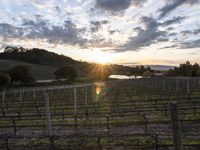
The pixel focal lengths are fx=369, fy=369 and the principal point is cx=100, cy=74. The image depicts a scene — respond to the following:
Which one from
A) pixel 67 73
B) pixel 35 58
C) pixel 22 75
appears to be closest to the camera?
pixel 22 75

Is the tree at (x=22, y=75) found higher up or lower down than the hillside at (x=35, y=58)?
lower down

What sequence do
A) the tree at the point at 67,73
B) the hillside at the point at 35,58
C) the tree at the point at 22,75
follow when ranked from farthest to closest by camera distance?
the hillside at the point at 35,58 < the tree at the point at 67,73 < the tree at the point at 22,75

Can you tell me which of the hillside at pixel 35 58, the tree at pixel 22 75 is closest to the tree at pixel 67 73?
the tree at pixel 22 75

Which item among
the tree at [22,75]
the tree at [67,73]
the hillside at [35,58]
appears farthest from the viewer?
the hillside at [35,58]

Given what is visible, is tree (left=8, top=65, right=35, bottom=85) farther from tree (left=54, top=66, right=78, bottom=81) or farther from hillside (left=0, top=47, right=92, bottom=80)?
hillside (left=0, top=47, right=92, bottom=80)

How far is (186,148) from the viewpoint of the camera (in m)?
10.3

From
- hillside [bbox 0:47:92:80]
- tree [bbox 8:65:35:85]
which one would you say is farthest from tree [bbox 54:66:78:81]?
hillside [bbox 0:47:92:80]

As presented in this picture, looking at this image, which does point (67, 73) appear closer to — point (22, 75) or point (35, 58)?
point (22, 75)

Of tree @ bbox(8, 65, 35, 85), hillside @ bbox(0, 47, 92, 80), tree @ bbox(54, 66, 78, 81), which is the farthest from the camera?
hillside @ bbox(0, 47, 92, 80)

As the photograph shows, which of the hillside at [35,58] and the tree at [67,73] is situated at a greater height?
the hillside at [35,58]

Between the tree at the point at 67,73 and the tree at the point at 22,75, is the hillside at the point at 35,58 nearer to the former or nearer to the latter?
the tree at the point at 67,73

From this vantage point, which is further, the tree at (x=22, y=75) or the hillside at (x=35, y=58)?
the hillside at (x=35, y=58)

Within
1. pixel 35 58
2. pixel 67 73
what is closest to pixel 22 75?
pixel 67 73

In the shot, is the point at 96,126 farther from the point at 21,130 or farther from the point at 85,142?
the point at 85,142
